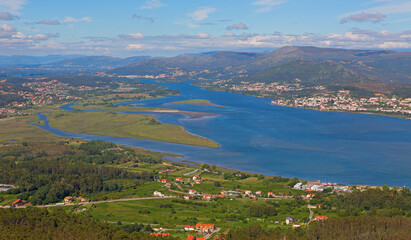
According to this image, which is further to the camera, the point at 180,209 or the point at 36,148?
the point at 36,148

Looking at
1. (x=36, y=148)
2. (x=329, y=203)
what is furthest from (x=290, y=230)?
(x=36, y=148)

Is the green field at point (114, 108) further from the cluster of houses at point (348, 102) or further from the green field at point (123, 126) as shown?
the cluster of houses at point (348, 102)

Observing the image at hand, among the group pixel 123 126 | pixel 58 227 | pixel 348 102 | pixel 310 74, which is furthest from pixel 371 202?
pixel 310 74

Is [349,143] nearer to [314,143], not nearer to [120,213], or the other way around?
[314,143]

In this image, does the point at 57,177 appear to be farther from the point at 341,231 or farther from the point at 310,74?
the point at 310,74

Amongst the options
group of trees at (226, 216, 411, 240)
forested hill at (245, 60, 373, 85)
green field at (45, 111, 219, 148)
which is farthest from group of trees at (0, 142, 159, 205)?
forested hill at (245, 60, 373, 85)

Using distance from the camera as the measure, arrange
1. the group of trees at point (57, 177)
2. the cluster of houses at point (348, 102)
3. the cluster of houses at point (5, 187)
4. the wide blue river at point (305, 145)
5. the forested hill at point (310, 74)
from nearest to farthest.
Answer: the group of trees at point (57, 177) < the cluster of houses at point (5, 187) < the wide blue river at point (305, 145) < the cluster of houses at point (348, 102) < the forested hill at point (310, 74)

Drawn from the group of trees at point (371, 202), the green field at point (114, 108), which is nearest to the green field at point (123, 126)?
the green field at point (114, 108)

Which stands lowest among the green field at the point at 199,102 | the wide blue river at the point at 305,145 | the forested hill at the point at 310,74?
the wide blue river at the point at 305,145
